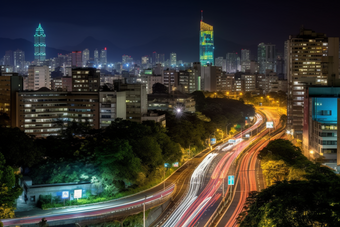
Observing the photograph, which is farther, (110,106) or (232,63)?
(232,63)

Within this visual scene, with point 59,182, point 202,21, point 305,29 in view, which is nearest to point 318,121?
point 59,182

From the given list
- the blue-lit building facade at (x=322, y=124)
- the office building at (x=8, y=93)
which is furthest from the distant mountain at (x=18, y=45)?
the blue-lit building facade at (x=322, y=124)

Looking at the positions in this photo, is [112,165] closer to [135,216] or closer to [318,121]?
[135,216]

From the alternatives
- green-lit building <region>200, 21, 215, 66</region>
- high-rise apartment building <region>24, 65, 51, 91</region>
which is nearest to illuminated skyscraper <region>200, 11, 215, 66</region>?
green-lit building <region>200, 21, 215, 66</region>

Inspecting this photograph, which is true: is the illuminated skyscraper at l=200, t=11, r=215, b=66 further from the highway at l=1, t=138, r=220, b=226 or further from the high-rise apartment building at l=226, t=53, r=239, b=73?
the highway at l=1, t=138, r=220, b=226

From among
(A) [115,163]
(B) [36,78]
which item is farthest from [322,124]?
(B) [36,78]

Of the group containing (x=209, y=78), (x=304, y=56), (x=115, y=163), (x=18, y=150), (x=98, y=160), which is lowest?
(x=115, y=163)

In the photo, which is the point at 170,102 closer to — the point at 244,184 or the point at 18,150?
the point at 244,184
